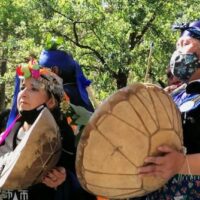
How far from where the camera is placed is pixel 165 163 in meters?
1.78

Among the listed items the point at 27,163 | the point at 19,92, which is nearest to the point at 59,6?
the point at 19,92

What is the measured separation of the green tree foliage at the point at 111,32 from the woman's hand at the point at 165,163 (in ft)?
26.5

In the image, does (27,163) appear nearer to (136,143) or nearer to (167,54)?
(136,143)

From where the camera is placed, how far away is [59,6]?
10594mm

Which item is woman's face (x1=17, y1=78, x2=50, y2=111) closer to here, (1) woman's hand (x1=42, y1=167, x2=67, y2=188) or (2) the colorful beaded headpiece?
(2) the colorful beaded headpiece

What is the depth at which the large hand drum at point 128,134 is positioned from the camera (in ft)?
5.89

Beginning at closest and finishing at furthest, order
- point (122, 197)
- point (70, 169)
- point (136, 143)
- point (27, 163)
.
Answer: point (136, 143), point (122, 197), point (27, 163), point (70, 169)

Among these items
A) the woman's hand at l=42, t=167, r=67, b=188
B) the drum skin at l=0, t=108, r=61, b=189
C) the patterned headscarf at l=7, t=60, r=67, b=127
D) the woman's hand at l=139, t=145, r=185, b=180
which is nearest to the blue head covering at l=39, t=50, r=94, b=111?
the patterned headscarf at l=7, t=60, r=67, b=127

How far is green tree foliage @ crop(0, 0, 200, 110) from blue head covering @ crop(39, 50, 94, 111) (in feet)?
20.8

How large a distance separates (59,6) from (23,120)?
8.19m

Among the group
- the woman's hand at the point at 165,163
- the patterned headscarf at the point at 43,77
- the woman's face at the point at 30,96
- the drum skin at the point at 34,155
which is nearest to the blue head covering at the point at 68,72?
the patterned headscarf at the point at 43,77

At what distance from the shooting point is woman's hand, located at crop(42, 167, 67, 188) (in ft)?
8.03

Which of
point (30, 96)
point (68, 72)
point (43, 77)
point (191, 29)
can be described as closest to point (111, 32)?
point (68, 72)

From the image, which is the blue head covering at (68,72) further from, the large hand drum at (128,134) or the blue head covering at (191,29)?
the large hand drum at (128,134)
